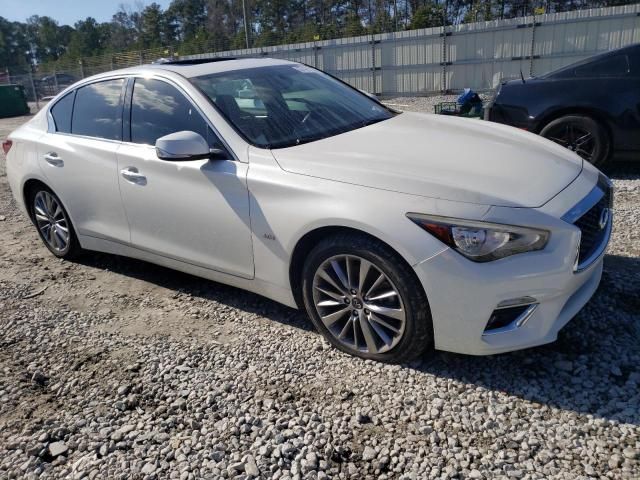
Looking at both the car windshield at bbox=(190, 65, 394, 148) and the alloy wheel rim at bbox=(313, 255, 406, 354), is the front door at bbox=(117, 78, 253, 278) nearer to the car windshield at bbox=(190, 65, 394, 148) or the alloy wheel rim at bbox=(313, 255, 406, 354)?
the car windshield at bbox=(190, 65, 394, 148)

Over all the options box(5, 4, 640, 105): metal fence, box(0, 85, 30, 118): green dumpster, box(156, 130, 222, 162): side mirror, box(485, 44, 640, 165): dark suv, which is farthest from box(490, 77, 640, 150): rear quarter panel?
box(0, 85, 30, 118): green dumpster

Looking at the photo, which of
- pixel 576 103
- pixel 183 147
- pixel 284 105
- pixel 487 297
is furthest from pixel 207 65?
pixel 576 103

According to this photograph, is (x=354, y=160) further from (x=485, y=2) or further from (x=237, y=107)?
(x=485, y=2)

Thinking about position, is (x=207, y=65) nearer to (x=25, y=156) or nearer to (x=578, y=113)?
(x=25, y=156)

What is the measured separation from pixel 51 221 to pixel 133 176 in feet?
5.02

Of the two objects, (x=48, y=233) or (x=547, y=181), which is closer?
(x=547, y=181)

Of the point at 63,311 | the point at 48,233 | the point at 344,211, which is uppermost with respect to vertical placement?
the point at 344,211

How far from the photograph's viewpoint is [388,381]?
2.87 metres

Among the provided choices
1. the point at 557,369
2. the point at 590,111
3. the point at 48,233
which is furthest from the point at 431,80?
the point at 557,369

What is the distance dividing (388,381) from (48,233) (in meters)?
3.57

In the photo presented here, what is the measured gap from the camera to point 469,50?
18.4 m

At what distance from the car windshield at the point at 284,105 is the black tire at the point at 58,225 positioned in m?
1.86

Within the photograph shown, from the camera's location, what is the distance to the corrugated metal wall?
16359 millimetres

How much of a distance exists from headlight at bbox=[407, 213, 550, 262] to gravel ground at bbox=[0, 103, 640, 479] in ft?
2.43
